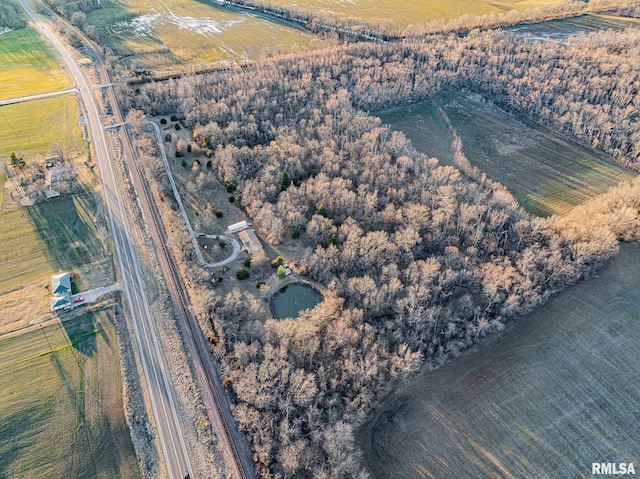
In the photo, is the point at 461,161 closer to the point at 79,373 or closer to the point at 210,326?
the point at 210,326

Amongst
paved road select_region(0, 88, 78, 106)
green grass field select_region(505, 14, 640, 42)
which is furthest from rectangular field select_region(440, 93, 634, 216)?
paved road select_region(0, 88, 78, 106)

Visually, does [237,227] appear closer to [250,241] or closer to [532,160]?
[250,241]

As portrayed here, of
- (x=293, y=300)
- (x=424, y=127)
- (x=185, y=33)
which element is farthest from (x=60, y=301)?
(x=185, y=33)

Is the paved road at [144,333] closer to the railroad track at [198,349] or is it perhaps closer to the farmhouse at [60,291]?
the railroad track at [198,349]

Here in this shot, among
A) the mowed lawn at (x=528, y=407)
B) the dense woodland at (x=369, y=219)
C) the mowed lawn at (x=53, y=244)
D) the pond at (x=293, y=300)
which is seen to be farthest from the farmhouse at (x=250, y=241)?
the mowed lawn at (x=528, y=407)

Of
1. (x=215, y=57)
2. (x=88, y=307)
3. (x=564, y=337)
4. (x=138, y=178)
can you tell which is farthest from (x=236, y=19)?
(x=564, y=337)
